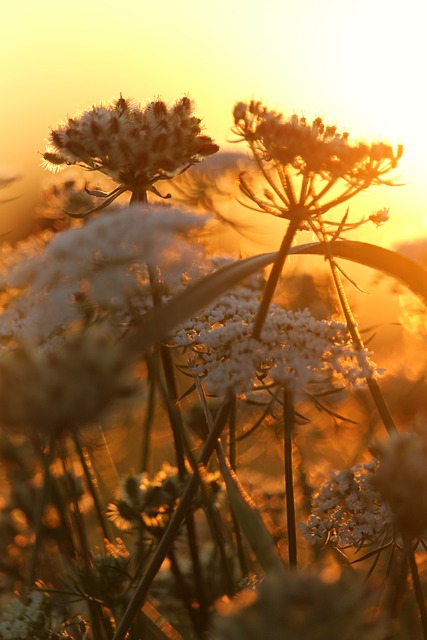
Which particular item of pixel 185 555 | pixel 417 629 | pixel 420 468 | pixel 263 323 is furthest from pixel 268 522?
pixel 420 468

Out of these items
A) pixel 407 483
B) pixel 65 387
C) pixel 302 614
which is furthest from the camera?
pixel 407 483

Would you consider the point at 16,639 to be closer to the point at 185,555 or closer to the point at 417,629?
the point at 185,555

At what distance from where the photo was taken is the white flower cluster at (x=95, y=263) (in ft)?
5.91

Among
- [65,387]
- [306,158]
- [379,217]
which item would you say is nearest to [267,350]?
[306,158]

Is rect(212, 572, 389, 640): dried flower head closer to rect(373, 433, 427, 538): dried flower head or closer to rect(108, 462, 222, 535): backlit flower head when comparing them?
rect(373, 433, 427, 538): dried flower head

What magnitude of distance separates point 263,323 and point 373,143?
629 millimetres

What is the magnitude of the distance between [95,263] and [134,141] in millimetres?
597

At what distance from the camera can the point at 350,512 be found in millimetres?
2324

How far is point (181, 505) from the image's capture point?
5.93 ft

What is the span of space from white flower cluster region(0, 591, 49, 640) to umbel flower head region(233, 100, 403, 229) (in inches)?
55.7

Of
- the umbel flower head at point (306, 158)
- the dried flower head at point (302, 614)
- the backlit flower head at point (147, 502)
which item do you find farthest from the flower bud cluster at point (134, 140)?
the dried flower head at point (302, 614)

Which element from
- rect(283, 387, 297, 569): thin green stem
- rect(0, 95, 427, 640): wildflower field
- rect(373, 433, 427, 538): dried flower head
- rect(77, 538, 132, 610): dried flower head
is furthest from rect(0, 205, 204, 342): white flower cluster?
rect(77, 538, 132, 610): dried flower head

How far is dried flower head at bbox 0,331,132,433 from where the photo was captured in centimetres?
128

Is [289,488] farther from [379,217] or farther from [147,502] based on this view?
[379,217]
